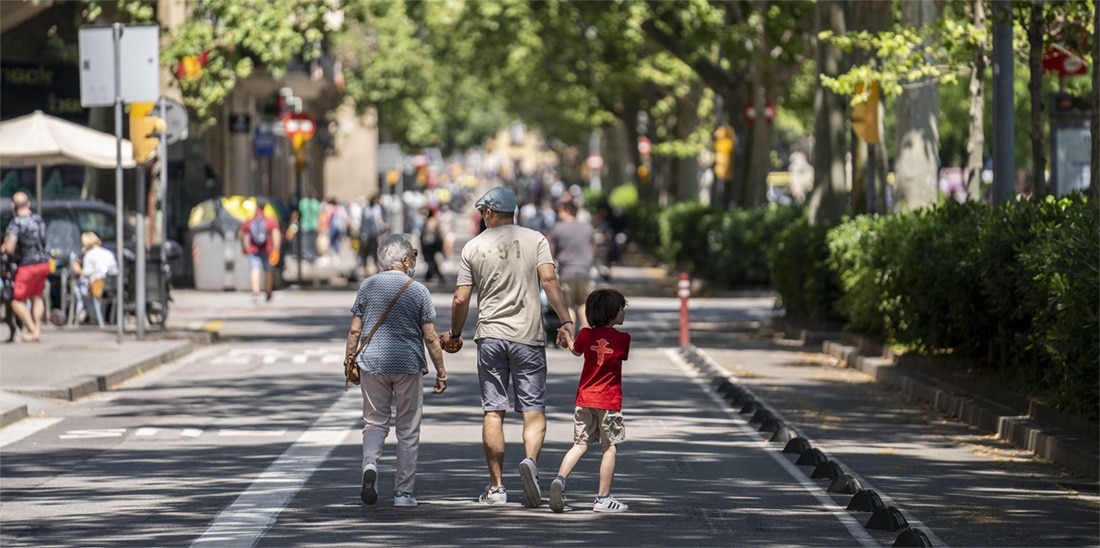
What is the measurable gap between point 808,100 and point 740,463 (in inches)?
1161

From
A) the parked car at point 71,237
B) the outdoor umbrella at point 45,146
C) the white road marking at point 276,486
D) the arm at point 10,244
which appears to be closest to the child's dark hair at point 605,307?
the white road marking at point 276,486

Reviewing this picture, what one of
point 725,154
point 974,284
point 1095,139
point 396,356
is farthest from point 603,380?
point 725,154

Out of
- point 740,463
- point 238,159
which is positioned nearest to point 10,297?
point 740,463

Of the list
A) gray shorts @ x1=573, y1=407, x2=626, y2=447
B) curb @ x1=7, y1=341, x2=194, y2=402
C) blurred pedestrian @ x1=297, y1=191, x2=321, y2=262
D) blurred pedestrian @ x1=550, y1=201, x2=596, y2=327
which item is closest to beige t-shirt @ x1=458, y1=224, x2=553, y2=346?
gray shorts @ x1=573, y1=407, x2=626, y2=447

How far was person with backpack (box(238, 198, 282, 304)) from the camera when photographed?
106 ft

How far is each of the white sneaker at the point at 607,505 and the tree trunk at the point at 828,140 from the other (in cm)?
1739

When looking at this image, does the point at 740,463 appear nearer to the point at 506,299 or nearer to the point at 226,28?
the point at 506,299

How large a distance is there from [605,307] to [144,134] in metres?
13.4

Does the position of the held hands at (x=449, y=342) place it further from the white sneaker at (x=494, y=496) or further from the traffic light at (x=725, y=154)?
the traffic light at (x=725, y=154)

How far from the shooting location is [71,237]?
26719 mm

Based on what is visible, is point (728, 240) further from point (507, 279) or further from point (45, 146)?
point (507, 279)

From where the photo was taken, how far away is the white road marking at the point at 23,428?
1461 centimetres

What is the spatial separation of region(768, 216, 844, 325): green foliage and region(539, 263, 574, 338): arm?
545 inches

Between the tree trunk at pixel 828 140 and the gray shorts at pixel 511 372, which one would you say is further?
the tree trunk at pixel 828 140
